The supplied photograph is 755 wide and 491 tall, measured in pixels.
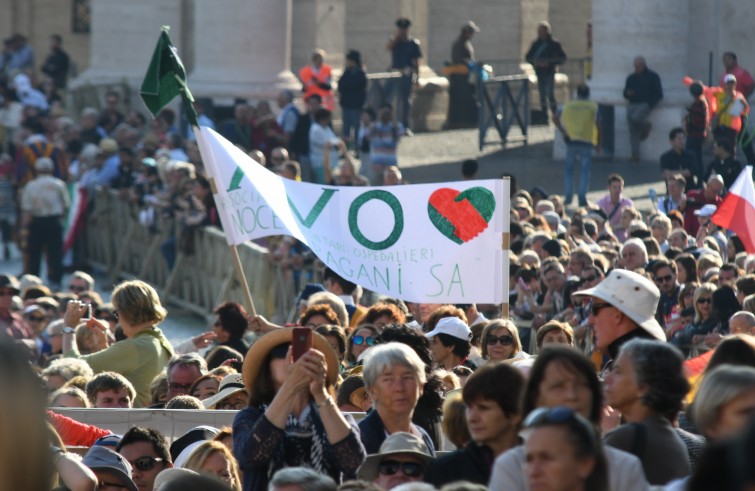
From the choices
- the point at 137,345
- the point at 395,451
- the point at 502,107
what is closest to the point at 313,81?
the point at 502,107

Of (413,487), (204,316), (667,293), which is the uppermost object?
(413,487)

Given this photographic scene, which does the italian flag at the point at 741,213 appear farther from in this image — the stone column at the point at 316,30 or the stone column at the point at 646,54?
the stone column at the point at 316,30

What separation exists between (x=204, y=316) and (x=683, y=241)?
6.53 meters

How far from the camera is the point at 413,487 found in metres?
4.28

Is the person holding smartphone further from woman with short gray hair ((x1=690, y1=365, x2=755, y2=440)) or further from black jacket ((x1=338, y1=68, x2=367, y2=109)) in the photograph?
black jacket ((x1=338, y1=68, x2=367, y2=109))

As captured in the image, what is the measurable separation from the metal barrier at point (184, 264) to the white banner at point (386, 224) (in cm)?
631

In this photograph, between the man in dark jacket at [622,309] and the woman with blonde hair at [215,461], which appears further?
the man in dark jacket at [622,309]

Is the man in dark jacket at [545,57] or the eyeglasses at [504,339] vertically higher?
the man in dark jacket at [545,57]

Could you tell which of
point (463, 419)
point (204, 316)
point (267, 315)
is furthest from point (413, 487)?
point (204, 316)

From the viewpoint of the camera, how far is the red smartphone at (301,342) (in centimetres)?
559

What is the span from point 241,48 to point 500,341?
2089 cm

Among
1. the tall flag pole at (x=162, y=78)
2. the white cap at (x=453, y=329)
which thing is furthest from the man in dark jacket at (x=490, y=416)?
the tall flag pole at (x=162, y=78)

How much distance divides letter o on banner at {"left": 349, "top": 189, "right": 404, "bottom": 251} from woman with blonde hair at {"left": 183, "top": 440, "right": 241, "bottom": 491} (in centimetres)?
375

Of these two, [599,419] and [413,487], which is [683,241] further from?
[413,487]
